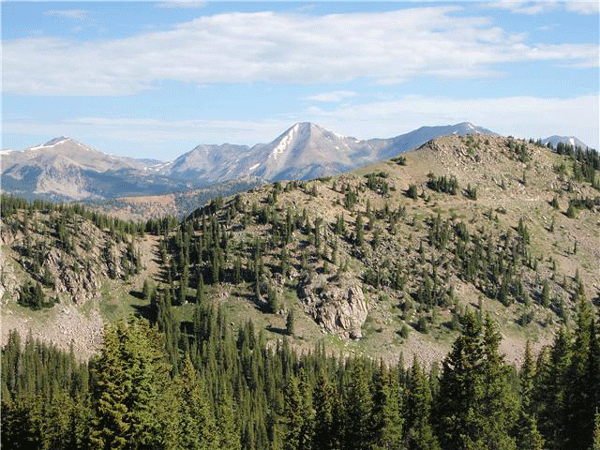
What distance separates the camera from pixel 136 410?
52.9 metres

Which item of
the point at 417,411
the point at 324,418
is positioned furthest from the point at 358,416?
the point at 324,418

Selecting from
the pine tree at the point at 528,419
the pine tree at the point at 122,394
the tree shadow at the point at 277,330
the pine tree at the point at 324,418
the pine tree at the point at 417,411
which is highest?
the pine tree at the point at 122,394

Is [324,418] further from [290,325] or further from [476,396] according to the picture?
[290,325]

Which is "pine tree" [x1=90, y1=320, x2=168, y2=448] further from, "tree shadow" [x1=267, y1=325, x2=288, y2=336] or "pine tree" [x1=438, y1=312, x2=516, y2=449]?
"tree shadow" [x1=267, y1=325, x2=288, y2=336]

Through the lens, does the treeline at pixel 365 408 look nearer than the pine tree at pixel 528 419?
Yes

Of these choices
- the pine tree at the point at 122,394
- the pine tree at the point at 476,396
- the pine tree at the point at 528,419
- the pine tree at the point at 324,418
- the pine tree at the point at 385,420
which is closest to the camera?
the pine tree at the point at 476,396

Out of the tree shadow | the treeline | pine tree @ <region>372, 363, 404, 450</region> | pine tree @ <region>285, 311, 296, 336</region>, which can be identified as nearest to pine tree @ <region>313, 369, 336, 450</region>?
the treeline

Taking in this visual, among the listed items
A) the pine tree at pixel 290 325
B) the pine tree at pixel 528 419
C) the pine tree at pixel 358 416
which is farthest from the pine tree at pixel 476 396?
the pine tree at pixel 290 325

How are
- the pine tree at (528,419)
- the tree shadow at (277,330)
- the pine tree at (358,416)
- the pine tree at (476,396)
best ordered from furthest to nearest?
the tree shadow at (277,330) < the pine tree at (358,416) < the pine tree at (528,419) < the pine tree at (476,396)

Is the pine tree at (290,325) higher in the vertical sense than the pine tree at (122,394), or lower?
lower

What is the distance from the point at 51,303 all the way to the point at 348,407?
13946 centimetres

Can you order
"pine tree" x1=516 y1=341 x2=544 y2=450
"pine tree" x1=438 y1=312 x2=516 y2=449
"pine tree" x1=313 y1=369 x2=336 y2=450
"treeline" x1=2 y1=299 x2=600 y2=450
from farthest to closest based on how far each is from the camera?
"pine tree" x1=313 y1=369 x2=336 y2=450
"pine tree" x1=516 y1=341 x2=544 y2=450
"treeline" x1=2 y1=299 x2=600 y2=450
"pine tree" x1=438 y1=312 x2=516 y2=449

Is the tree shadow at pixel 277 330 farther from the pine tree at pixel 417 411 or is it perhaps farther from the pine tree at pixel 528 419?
the pine tree at pixel 528 419

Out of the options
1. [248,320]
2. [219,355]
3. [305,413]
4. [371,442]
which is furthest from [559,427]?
[248,320]
